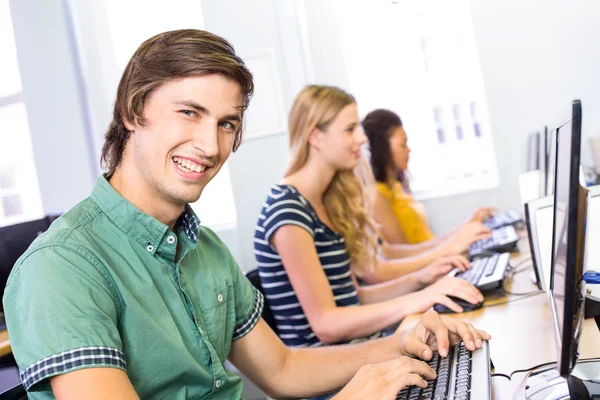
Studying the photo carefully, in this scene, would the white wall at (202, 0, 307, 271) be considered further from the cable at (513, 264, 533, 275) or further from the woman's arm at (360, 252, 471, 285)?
the cable at (513, 264, 533, 275)

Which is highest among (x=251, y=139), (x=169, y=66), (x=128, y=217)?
(x=251, y=139)

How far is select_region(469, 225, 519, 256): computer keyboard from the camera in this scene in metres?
2.56

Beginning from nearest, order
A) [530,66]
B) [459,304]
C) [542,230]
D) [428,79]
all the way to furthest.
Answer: [542,230] < [459,304] < [530,66] < [428,79]

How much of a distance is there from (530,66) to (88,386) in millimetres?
3754

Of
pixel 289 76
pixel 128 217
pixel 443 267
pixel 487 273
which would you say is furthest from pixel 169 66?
pixel 289 76

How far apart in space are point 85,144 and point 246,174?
2.98 feet

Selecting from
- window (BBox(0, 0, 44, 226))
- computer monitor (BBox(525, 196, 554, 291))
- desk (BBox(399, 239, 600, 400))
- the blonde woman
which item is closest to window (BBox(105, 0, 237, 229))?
window (BBox(0, 0, 44, 226))

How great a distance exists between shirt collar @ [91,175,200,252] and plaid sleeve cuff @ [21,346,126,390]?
26 cm

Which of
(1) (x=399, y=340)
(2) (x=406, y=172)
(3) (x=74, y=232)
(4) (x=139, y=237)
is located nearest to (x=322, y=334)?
(1) (x=399, y=340)

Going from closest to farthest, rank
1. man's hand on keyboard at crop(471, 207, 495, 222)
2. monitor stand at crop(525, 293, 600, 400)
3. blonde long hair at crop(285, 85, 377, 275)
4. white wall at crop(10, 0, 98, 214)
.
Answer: monitor stand at crop(525, 293, 600, 400)
blonde long hair at crop(285, 85, 377, 275)
man's hand on keyboard at crop(471, 207, 495, 222)
white wall at crop(10, 0, 98, 214)

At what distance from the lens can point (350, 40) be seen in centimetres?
432

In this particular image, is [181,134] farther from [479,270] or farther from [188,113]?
[479,270]

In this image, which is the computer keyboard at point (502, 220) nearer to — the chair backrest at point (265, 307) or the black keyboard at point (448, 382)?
the chair backrest at point (265, 307)

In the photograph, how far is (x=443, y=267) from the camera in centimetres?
216
